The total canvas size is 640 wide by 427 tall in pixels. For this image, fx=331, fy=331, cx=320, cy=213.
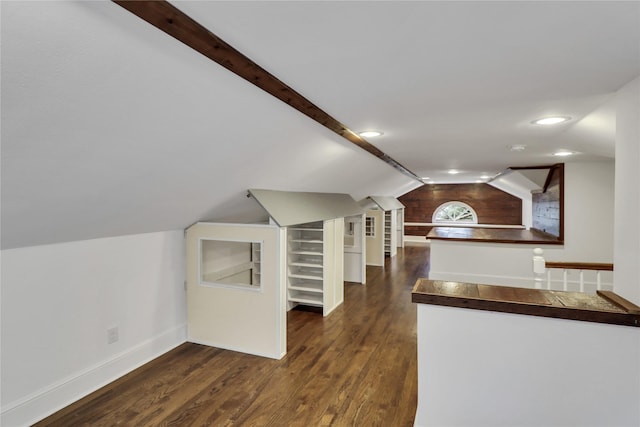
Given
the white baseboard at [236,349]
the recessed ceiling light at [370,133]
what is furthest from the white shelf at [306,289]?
the recessed ceiling light at [370,133]

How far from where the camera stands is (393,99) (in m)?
1.87

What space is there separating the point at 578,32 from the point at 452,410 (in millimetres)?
1786

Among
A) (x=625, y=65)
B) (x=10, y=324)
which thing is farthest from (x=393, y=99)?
(x=10, y=324)

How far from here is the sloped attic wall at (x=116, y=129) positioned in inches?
40.1

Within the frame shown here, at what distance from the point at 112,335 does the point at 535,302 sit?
2930 millimetres

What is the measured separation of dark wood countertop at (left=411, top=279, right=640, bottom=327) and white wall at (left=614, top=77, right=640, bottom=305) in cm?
10

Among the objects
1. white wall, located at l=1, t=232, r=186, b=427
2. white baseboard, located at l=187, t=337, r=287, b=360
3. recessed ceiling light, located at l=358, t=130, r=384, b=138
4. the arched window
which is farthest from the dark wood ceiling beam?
the arched window

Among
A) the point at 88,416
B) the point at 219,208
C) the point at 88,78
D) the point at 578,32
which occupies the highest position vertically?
the point at 578,32

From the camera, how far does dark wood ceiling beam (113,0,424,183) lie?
1.00 m

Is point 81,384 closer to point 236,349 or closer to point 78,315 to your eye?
point 78,315

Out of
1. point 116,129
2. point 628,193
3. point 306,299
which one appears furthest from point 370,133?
point 306,299

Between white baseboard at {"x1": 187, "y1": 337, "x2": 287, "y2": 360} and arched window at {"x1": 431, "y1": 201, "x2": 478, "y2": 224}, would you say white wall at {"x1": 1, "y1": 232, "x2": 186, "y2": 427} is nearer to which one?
white baseboard at {"x1": 187, "y1": 337, "x2": 287, "y2": 360}

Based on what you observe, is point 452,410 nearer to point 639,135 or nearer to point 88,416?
point 639,135

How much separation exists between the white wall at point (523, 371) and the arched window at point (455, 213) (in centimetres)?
852
